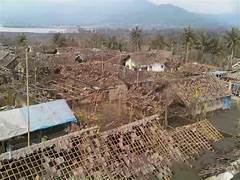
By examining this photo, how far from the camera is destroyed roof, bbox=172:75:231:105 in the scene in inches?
778

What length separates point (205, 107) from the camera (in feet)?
66.1

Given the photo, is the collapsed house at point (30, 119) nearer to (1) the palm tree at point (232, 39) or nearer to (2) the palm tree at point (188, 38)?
(2) the palm tree at point (188, 38)

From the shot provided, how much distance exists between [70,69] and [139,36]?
20.4m

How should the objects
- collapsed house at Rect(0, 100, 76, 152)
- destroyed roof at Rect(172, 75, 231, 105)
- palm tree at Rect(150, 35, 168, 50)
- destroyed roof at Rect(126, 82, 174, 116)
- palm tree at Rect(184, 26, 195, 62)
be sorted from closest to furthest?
collapsed house at Rect(0, 100, 76, 152) → destroyed roof at Rect(126, 82, 174, 116) → destroyed roof at Rect(172, 75, 231, 105) → palm tree at Rect(184, 26, 195, 62) → palm tree at Rect(150, 35, 168, 50)

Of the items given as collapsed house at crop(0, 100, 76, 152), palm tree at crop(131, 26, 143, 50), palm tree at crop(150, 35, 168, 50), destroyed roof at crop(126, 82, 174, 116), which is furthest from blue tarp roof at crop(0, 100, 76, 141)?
palm tree at crop(150, 35, 168, 50)

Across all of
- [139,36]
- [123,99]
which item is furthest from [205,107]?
[139,36]

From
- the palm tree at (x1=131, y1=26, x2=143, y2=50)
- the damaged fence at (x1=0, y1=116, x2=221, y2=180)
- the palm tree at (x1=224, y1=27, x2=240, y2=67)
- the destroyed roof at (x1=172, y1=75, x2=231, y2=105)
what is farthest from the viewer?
the palm tree at (x1=131, y1=26, x2=143, y2=50)

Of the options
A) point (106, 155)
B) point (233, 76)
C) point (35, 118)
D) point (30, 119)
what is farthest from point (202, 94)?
point (30, 119)

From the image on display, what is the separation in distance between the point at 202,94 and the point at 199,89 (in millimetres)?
478

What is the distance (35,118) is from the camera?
48.2 feet

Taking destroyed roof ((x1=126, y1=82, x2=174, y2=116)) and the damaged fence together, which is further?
destroyed roof ((x1=126, y1=82, x2=174, y2=116))

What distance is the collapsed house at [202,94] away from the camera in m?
19.4

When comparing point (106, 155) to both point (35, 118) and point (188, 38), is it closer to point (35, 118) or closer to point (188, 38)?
point (35, 118)

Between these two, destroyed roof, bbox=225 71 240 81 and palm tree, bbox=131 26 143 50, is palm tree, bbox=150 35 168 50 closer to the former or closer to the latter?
palm tree, bbox=131 26 143 50
